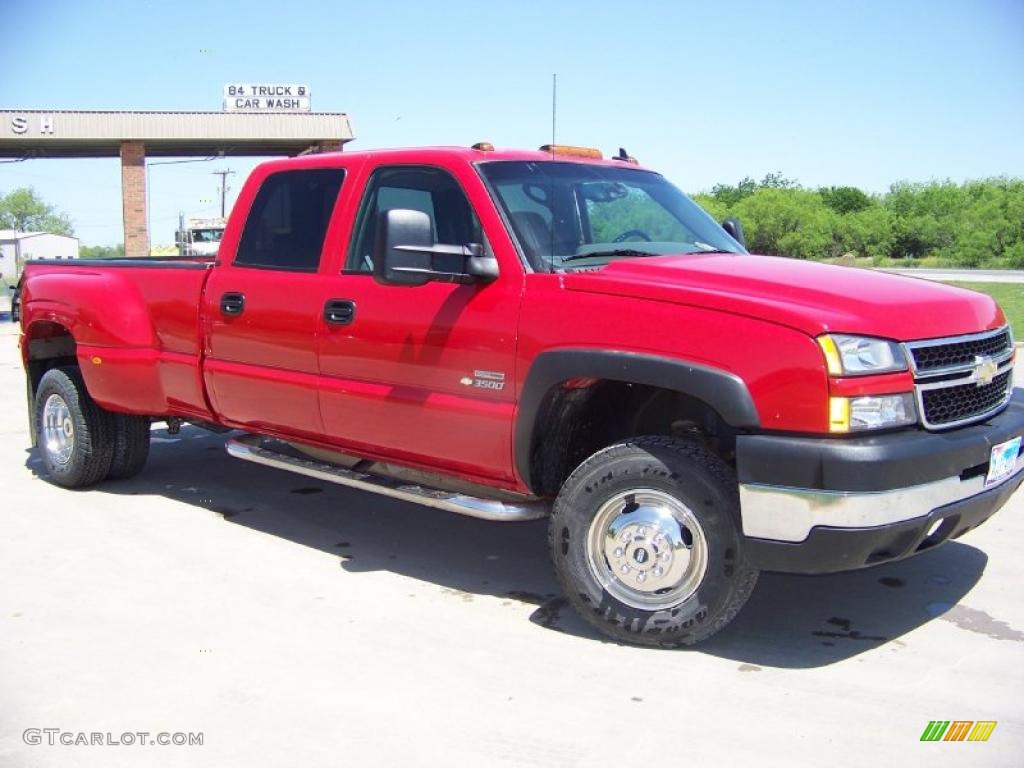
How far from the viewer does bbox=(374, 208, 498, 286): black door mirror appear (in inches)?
163

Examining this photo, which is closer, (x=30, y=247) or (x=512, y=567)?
(x=512, y=567)

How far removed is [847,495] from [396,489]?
6.87ft

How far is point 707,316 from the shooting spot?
11.9ft

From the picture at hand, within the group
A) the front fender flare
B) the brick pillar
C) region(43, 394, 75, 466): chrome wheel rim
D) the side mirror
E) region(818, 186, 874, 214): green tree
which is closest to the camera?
the front fender flare

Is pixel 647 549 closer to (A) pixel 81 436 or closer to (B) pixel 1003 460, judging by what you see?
(B) pixel 1003 460

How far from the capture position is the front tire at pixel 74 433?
6.42 metres

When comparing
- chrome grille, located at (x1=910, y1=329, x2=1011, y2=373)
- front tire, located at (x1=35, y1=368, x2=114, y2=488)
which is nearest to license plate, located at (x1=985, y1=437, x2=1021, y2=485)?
chrome grille, located at (x1=910, y1=329, x2=1011, y2=373)

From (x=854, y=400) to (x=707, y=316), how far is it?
595 millimetres

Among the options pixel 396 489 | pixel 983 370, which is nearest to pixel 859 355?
pixel 983 370

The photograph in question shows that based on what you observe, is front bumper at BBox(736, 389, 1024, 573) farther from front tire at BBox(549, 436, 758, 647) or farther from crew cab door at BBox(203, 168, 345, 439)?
crew cab door at BBox(203, 168, 345, 439)

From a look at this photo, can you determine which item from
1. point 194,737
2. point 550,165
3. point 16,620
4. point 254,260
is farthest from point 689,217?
point 16,620

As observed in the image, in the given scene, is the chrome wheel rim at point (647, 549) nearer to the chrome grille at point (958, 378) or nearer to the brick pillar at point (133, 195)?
the chrome grille at point (958, 378)

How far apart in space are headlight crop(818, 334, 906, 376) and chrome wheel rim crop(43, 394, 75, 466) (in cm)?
502

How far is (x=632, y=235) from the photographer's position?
15.6ft
